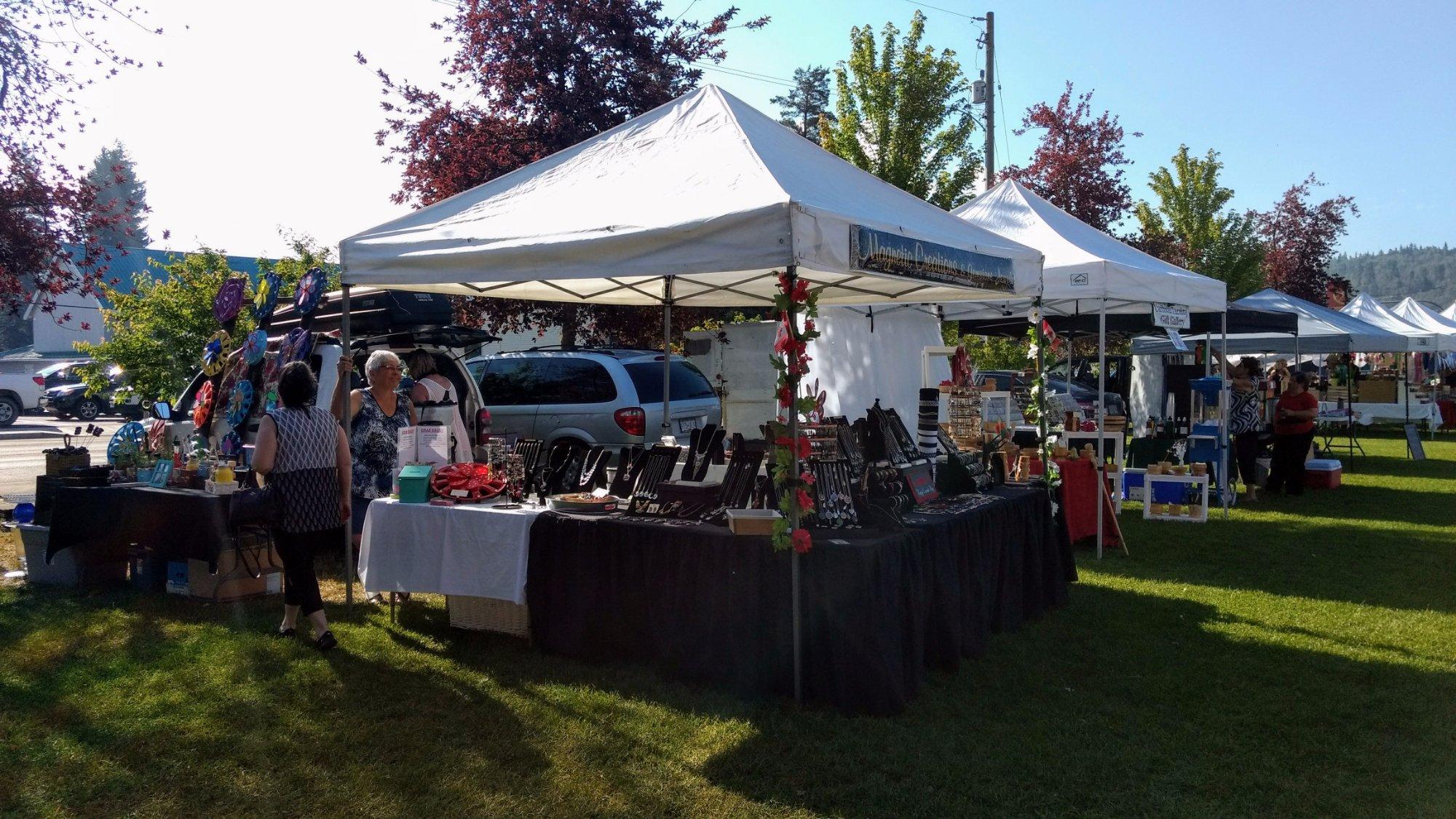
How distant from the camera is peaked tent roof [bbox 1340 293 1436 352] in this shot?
17.8 m

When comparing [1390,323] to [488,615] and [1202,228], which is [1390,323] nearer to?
[1202,228]

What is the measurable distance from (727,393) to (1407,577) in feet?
22.3

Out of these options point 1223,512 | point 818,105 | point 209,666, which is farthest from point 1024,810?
point 818,105

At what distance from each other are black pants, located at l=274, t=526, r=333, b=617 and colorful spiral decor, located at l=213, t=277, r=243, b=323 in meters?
2.95

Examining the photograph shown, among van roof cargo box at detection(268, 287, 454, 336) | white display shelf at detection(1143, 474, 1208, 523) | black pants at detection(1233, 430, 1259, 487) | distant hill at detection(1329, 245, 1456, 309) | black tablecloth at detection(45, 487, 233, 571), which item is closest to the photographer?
black tablecloth at detection(45, 487, 233, 571)

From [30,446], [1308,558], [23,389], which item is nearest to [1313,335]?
[1308,558]

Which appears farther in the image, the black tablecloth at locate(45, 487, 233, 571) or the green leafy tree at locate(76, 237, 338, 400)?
the green leafy tree at locate(76, 237, 338, 400)

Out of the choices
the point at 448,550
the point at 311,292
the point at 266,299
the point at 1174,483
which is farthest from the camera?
the point at 1174,483

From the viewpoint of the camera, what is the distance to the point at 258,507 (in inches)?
213

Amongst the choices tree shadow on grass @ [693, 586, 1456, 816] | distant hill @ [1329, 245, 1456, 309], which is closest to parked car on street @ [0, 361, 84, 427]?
tree shadow on grass @ [693, 586, 1456, 816]

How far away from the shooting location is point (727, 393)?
1188 cm

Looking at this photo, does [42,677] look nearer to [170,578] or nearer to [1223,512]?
[170,578]

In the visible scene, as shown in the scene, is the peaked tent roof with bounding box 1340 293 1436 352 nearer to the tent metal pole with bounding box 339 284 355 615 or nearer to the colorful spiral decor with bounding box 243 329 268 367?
the tent metal pole with bounding box 339 284 355 615

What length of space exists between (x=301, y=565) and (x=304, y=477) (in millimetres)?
503
